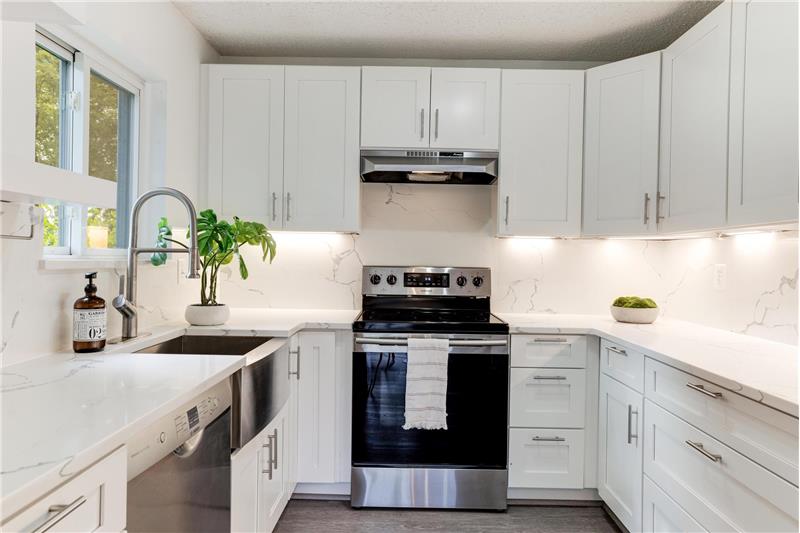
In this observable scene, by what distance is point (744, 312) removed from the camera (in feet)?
6.79

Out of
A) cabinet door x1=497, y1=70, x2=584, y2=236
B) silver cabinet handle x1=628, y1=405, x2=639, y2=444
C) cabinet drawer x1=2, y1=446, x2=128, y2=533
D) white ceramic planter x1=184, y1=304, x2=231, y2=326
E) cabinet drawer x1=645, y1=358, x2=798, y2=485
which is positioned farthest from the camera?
cabinet door x1=497, y1=70, x2=584, y2=236

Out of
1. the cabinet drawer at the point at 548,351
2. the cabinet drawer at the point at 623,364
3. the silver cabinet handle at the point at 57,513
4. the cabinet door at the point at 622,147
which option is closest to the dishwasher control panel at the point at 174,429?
the silver cabinet handle at the point at 57,513

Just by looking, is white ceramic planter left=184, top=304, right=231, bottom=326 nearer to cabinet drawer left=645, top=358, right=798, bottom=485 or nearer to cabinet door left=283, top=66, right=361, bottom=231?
cabinet door left=283, top=66, right=361, bottom=231

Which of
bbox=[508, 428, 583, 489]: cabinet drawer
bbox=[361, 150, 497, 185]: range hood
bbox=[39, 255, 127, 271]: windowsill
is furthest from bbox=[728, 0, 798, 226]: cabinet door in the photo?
bbox=[39, 255, 127, 271]: windowsill

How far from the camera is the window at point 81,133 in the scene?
1613 mm

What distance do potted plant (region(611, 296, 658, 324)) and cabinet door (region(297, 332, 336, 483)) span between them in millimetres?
1549

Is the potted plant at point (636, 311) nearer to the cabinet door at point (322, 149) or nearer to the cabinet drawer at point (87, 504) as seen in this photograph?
the cabinet door at point (322, 149)

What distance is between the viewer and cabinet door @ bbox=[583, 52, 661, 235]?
224cm

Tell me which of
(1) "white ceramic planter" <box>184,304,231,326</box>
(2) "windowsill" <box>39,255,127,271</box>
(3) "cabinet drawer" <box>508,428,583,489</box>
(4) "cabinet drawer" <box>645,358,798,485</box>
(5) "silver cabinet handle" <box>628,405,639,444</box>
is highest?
(2) "windowsill" <box>39,255,127,271</box>

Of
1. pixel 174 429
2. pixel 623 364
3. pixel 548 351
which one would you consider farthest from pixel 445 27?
pixel 174 429

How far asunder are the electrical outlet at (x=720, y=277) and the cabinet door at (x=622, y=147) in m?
0.41

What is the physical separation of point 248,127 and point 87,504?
6.95 ft

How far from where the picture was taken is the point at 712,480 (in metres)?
1.36

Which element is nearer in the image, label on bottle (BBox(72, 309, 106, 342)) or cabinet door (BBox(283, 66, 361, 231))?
label on bottle (BBox(72, 309, 106, 342))
